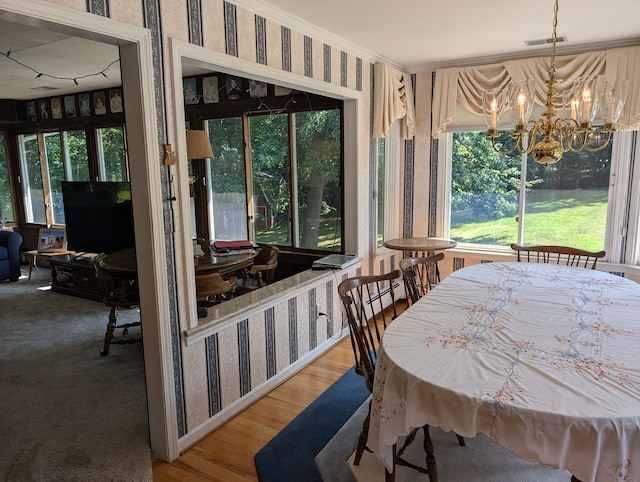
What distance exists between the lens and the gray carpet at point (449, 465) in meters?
2.21

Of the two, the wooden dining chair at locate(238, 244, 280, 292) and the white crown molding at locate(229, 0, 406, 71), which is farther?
the wooden dining chair at locate(238, 244, 280, 292)

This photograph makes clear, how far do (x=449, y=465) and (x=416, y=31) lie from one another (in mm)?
2891

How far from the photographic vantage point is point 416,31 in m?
3.42

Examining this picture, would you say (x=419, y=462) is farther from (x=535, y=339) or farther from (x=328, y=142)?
(x=328, y=142)

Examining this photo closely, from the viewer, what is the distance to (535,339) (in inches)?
76.4

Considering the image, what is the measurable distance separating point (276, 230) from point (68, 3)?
3.44 m

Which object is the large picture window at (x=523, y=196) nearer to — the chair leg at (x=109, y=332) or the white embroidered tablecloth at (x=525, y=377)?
the white embroidered tablecloth at (x=525, y=377)

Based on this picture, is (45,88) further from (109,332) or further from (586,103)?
(586,103)

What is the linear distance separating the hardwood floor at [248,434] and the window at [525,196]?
7.03 feet

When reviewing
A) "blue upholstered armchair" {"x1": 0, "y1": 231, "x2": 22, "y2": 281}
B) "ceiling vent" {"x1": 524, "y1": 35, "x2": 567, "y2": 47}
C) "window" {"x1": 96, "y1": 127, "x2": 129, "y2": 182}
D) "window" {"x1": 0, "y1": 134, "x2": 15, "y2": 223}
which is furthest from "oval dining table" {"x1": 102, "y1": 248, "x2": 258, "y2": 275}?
"window" {"x1": 0, "y1": 134, "x2": 15, "y2": 223}

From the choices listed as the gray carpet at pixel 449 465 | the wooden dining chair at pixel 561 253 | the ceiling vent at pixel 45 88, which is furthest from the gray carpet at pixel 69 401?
the wooden dining chair at pixel 561 253

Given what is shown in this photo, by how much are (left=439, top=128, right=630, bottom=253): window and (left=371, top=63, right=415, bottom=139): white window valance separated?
67cm

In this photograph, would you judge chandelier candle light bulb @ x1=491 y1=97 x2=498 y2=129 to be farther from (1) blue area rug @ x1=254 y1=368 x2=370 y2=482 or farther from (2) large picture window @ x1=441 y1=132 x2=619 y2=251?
(2) large picture window @ x1=441 y1=132 x2=619 y2=251

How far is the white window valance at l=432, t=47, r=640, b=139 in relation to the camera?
369 centimetres
